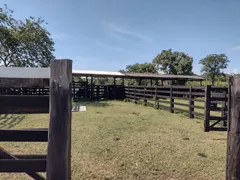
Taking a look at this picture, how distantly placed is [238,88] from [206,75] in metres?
52.4

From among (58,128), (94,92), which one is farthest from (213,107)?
(94,92)

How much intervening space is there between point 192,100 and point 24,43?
54.1ft

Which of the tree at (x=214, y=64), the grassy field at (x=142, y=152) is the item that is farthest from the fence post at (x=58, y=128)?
the tree at (x=214, y=64)

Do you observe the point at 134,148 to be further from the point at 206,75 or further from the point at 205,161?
the point at 206,75

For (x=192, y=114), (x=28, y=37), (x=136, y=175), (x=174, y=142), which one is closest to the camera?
(x=136, y=175)

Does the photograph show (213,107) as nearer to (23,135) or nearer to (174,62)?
(23,135)

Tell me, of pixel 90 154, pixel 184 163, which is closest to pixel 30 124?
pixel 90 154

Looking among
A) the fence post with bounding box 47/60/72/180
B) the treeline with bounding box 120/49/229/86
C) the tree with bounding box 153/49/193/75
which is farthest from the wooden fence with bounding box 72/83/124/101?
the tree with bounding box 153/49/193/75

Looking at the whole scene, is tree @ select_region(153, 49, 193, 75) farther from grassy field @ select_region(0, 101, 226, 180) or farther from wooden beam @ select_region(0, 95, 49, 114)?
wooden beam @ select_region(0, 95, 49, 114)

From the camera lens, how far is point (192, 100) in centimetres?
739

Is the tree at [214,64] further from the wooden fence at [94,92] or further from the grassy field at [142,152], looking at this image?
the grassy field at [142,152]

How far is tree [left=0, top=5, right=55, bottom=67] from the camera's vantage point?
16.4 m

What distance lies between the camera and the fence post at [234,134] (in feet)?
5.13

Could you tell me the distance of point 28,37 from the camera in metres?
17.1
